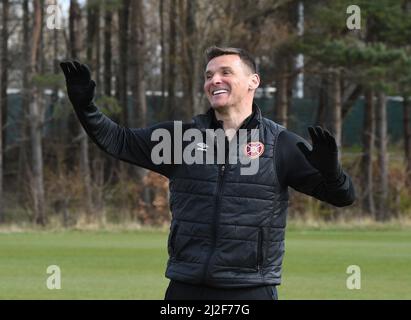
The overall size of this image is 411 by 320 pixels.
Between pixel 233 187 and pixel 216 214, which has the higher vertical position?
pixel 233 187

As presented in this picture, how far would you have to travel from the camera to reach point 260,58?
41594 millimetres

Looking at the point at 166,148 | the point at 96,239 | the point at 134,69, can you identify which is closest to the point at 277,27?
the point at 134,69

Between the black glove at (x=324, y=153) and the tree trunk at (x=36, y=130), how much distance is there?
29052mm

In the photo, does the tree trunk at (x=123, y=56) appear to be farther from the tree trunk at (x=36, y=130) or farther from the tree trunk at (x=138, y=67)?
the tree trunk at (x=36, y=130)

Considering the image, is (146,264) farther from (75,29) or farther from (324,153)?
(75,29)

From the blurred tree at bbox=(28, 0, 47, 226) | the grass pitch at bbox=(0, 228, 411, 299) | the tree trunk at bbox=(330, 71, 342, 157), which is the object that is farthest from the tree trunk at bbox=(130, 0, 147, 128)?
the grass pitch at bbox=(0, 228, 411, 299)

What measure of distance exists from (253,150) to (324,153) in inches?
15.8

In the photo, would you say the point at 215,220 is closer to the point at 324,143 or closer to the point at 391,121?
the point at 324,143

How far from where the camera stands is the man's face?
6.50 meters

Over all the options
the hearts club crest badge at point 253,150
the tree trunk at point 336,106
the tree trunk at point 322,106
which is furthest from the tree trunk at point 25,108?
the hearts club crest badge at point 253,150

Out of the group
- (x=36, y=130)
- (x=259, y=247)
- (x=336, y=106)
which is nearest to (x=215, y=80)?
(x=259, y=247)

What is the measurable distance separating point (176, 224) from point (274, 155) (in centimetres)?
65

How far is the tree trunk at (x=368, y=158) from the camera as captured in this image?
3981 cm

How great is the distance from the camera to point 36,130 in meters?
36.7
